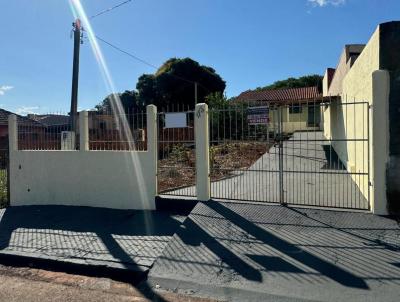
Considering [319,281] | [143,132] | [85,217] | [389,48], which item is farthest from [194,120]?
[319,281]

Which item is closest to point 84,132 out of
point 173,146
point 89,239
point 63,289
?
point 173,146

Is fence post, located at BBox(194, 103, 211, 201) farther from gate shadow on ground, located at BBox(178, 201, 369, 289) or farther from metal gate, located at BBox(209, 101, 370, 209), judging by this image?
gate shadow on ground, located at BBox(178, 201, 369, 289)

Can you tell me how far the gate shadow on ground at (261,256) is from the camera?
4.80 metres

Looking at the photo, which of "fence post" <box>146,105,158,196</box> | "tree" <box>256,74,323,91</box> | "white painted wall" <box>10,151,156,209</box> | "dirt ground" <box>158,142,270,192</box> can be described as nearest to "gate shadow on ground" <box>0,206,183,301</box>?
"white painted wall" <box>10,151,156,209</box>

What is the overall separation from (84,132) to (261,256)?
5669mm

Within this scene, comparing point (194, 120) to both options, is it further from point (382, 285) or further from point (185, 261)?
point (382, 285)

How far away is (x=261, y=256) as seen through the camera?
5496 millimetres

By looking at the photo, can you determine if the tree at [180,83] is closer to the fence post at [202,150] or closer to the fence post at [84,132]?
the fence post at [84,132]

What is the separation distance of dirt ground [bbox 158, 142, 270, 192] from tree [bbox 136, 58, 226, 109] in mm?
23562

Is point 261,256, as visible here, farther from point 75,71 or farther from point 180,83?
point 180,83

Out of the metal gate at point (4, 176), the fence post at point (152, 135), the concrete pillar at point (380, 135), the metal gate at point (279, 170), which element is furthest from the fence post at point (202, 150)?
the metal gate at point (4, 176)

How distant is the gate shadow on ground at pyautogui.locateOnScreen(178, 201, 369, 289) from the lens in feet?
15.7

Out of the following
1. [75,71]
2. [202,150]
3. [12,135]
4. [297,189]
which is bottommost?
[297,189]

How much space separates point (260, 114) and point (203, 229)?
2.61 m
